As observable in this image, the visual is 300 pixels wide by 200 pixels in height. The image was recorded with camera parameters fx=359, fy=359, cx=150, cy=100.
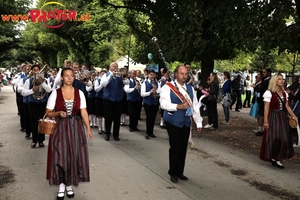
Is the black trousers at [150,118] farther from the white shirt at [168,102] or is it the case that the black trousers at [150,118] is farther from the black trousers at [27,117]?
the white shirt at [168,102]

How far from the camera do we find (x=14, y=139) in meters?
9.90

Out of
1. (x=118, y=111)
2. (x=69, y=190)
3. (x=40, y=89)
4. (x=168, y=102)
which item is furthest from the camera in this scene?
(x=118, y=111)

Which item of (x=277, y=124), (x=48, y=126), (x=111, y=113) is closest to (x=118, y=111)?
(x=111, y=113)

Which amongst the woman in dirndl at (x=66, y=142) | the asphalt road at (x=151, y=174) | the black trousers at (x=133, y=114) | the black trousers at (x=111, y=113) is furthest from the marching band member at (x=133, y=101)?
the woman in dirndl at (x=66, y=142)

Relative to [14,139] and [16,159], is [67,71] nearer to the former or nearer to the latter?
[16,159]

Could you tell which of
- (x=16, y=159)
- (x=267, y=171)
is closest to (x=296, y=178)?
(x=267, y=171)

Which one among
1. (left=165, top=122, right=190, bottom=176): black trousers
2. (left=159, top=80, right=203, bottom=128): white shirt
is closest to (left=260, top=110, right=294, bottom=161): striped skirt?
(left=159, top=80, right=203, bottom=128): white shirt

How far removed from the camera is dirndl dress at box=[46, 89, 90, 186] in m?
5.09

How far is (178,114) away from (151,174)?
130 cm

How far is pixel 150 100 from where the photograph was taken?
10.6 m

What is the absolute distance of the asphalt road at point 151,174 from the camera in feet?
18.2

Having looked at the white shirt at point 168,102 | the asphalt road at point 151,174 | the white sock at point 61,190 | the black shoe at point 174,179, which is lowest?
the asphalt road at point 151,174

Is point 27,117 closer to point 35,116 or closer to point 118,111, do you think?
point 35,116

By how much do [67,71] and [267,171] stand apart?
14.3 ft
